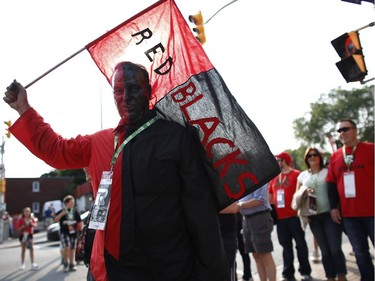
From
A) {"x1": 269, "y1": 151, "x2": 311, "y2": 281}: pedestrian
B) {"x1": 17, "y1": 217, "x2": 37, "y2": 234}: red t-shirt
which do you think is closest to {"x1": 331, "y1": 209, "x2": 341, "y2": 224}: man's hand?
{"x1": 269, "y1": 151, "x2": 311, "y2": 281}: pedestrian

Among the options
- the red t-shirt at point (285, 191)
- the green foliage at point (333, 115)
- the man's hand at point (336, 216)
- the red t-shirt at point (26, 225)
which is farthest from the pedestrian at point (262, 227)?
the green foliage at point (333, 115)

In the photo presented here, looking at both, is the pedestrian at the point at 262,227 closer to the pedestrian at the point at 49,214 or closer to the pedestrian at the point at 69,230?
the pedestrian at the point at 69,230

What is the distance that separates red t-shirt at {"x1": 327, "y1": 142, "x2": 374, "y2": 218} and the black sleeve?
128 mm

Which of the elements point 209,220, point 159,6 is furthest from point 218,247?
point 159,6

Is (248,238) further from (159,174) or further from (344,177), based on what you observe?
(159,174)

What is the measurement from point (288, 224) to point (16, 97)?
17.1 feet

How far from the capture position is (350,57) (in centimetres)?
564

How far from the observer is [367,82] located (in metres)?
5.75

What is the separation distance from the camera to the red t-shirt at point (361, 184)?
5.03m

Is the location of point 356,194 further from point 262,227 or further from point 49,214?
point 49,214

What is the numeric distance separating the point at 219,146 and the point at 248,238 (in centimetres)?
361

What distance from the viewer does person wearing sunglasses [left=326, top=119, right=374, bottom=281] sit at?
503 centimetres

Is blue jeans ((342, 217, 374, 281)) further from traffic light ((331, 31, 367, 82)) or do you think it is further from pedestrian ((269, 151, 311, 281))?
traffic light ((331, 31, 367, 82))

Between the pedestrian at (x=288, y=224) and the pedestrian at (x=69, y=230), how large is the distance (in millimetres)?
5956
